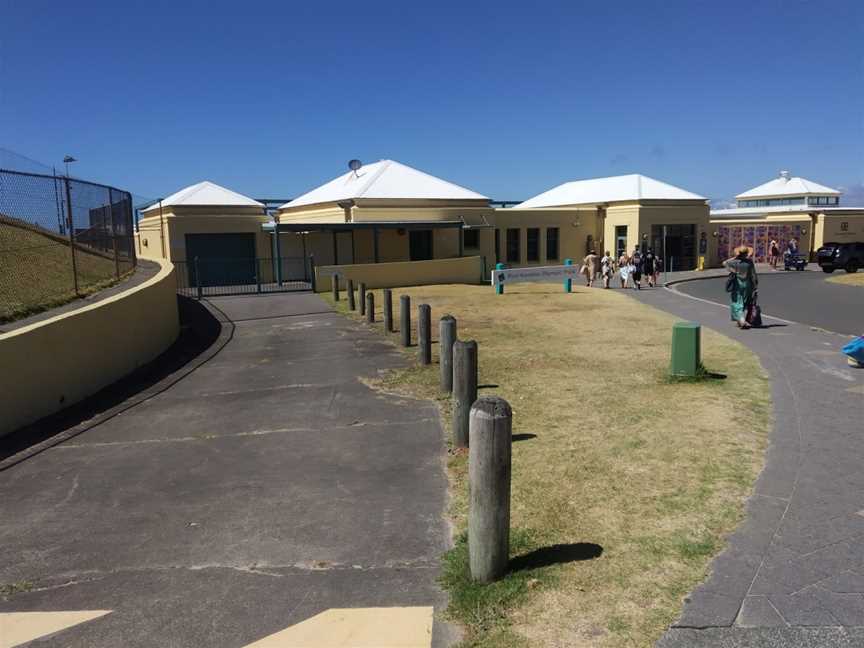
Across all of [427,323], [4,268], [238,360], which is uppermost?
[4,268]

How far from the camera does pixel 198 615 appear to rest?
3666mm

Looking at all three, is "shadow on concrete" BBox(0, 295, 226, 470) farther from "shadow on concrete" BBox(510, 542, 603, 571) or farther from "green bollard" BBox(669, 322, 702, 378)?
"green bollard" BBox(669, 322, 702, 378)

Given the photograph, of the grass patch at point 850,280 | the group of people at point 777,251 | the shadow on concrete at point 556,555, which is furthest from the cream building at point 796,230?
the shadow on concrete at point 556,555

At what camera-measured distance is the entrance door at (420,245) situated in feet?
102

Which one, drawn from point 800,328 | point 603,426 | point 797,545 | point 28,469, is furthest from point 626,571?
point 800,328

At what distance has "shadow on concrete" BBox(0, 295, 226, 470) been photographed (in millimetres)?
7016

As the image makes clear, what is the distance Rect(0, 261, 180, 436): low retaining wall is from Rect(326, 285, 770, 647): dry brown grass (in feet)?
13.6

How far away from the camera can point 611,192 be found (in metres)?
39.6

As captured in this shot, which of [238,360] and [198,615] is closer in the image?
[198,615]

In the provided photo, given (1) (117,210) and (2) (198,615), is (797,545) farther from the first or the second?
(1) (117,210)

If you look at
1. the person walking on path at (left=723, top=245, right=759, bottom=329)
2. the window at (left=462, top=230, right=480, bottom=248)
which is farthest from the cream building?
the person walking on path at (left=723, top=245, right=759, bottom=329)

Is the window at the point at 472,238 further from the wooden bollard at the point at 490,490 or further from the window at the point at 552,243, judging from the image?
the wooden bollard at the point at 490,490

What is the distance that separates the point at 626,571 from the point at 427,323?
6609 millimetres

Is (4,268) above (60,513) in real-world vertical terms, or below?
above
